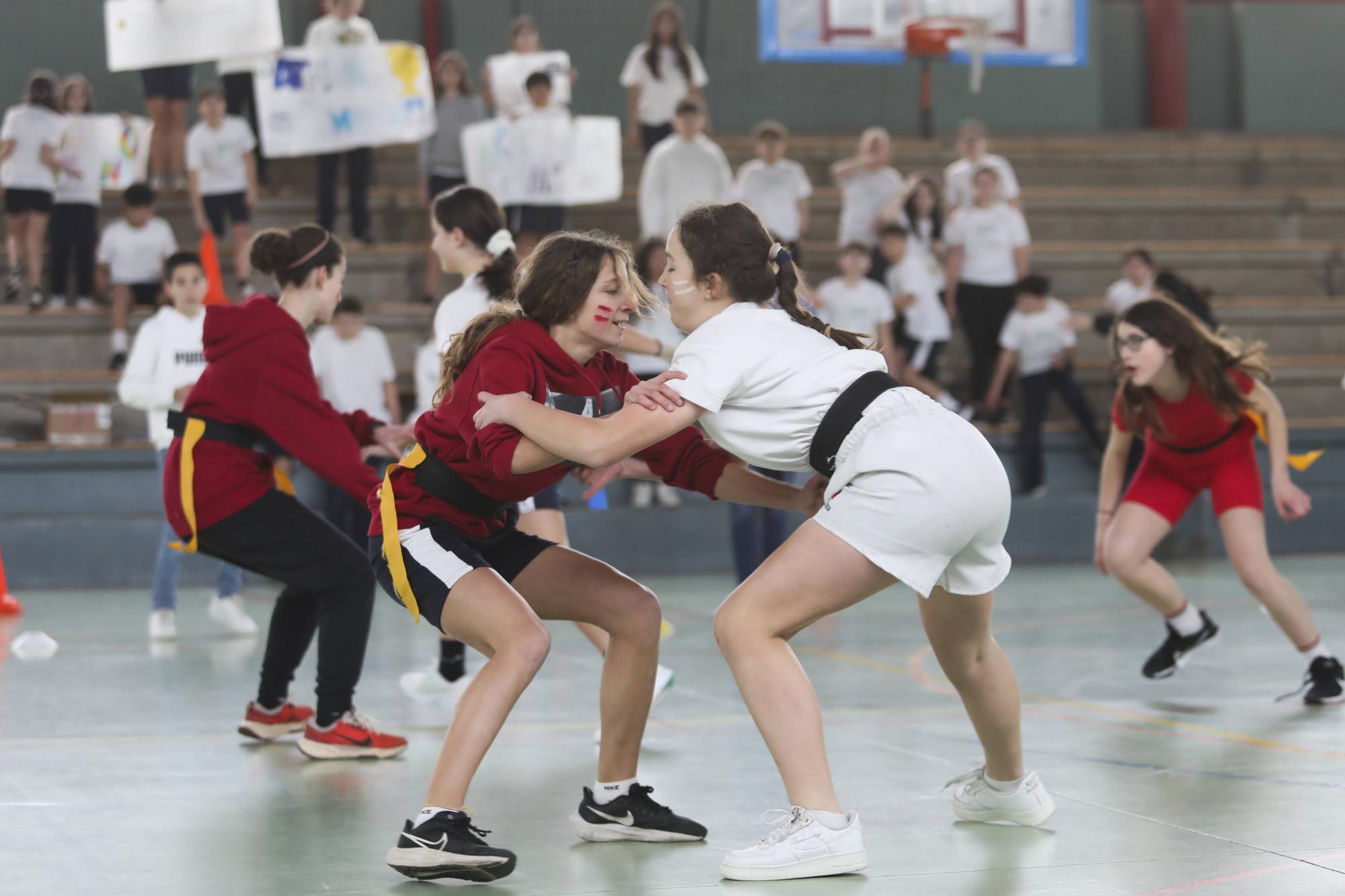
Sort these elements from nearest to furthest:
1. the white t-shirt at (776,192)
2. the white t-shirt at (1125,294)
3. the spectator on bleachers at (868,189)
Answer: the white t-shirt at (1125,294)
the white t-shirt at (776,192)
the spectator on bleachers at (868,189)

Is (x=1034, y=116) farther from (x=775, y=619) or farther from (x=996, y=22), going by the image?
(x=775, y=619)

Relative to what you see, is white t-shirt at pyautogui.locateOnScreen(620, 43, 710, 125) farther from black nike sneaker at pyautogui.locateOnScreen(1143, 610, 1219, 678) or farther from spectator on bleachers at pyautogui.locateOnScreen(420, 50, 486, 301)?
black nike sneaker at pyautogui.locateOnScreen(1143, 610, 1219, 678)

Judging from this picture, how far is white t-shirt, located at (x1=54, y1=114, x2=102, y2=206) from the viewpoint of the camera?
480 inches

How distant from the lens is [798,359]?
3732 mm

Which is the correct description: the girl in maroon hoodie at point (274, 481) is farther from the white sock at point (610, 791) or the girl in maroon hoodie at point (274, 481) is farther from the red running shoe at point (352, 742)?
the white sock at point (610, 791)

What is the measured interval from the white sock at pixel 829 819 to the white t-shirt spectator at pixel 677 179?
9.12 m

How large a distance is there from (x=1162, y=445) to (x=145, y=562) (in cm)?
723

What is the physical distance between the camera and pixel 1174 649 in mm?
6434

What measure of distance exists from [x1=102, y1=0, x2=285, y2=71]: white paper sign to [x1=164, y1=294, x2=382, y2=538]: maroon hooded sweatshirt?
639cm

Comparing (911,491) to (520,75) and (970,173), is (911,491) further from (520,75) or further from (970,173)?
(970,173)

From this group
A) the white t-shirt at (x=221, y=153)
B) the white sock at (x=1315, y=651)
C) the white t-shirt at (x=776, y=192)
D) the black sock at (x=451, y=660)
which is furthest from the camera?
the white t-shirt at (x=776, y=192)

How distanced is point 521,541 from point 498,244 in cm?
169

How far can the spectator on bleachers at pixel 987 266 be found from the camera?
1280 cm

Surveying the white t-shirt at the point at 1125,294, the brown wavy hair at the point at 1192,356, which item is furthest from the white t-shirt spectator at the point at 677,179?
the brown wavy hair at the point at 1192,356
